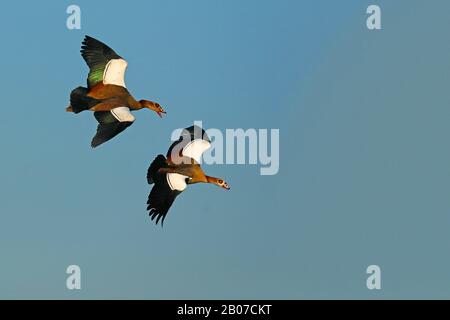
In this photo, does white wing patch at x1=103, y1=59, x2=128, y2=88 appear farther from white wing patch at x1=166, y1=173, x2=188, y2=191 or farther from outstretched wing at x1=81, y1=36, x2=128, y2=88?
white wing patch at x1=166, y1=173, x2=188, y2=191

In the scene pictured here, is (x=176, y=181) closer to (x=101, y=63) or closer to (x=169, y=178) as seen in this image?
(x=169, y=178)

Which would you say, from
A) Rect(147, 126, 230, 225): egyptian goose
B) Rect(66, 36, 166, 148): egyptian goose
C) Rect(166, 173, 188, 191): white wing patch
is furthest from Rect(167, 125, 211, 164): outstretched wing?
Rect(66, 36, 166, 148): egyptian goose

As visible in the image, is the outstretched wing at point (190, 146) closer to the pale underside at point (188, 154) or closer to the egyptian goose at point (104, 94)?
the pale underside at point (188, 154)

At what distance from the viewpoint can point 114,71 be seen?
3541 centimetres

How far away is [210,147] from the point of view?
117 ft

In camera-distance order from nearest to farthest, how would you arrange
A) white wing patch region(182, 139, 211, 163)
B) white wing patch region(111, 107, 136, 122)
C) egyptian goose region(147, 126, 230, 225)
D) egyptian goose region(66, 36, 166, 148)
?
egyptian goose region(147, 126, 230, 225), egyptian goose region(66, 36, 166, 148), white wing patch region(182, 139, 211, 163), white wing patch region(111, 107, 136, 122)

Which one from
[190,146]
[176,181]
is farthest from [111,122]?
[176,181]

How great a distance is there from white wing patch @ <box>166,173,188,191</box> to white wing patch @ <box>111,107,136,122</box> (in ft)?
5.61

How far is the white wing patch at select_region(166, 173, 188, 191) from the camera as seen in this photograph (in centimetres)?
3488

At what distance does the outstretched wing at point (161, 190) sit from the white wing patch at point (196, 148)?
0.68 m

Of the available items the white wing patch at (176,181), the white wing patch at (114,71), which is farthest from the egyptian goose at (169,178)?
the white wing patch at (114,71)
